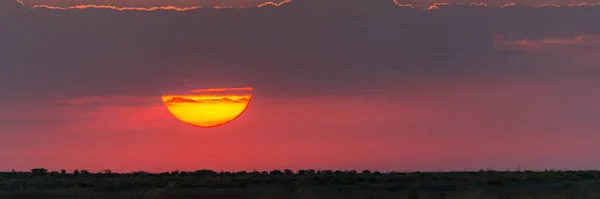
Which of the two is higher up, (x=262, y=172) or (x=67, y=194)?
(x=262, y=172)

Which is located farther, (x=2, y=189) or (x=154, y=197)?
(x=2, y=189)

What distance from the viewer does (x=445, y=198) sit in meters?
45.0

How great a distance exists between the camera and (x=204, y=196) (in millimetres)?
52500

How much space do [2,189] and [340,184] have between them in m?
22.7

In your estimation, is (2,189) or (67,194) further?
(2,189)

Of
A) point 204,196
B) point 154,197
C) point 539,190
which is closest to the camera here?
point 154,197

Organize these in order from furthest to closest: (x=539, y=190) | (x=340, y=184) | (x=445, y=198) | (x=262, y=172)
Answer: (x=262, y=172)
(x=340, y=184)
(x=539, y=190)
(x=445, y=198)

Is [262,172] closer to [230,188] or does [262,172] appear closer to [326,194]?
[230,188]

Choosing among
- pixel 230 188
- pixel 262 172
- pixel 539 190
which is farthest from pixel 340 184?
pixel 262 172

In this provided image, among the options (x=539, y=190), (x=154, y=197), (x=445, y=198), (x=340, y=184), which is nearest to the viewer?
(x=445, y=198)

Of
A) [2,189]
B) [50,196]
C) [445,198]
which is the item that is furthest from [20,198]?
[445,198]

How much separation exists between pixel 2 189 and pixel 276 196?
2334 centimetres

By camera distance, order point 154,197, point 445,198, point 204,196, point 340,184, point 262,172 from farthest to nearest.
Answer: point 262,172 < point 340,184 < point 204,196 < point 154,197 < point 445,198

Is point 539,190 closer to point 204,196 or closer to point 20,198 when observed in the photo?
point 204,196
